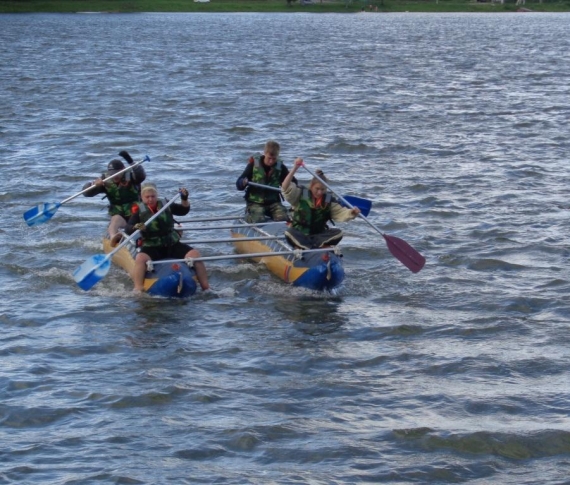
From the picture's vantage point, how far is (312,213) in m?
15.4

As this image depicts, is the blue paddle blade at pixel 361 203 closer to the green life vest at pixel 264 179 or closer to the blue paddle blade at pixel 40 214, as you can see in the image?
the green life vest at pixel 264 179

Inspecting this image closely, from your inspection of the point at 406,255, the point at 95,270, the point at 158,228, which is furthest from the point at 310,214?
the point at 95,270

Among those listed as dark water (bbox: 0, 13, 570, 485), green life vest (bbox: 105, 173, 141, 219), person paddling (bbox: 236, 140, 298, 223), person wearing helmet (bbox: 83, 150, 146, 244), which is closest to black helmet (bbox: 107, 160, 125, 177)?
person wearing helmet (bbox: 83, 150, 146, 244)

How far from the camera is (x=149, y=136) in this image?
101 feet

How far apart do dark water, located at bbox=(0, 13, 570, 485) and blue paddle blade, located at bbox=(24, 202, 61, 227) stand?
50 centimetres

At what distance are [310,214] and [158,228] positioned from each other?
214 centimetres

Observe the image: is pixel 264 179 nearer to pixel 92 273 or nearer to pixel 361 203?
pixel 361 203

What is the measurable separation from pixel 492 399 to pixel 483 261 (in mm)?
5686

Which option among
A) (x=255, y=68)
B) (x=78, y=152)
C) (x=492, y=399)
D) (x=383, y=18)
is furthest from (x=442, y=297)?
(x=383, y=18)

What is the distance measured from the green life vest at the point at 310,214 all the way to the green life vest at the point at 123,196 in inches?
126

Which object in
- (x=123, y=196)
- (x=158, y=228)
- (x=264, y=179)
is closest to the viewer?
(x=158, y=228)

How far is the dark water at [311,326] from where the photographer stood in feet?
34.3

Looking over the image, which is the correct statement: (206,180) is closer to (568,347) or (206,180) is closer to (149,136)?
(149,136)

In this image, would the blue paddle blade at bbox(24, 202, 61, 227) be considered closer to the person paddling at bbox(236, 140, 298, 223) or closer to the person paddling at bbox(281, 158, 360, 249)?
the person paddling at bbox(236, 140, 298, 223)
